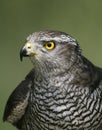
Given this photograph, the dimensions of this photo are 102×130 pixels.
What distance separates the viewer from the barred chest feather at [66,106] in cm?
927

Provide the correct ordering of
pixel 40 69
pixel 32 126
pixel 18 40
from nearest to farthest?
pixel 40 69
pixel 32 126
pixel 18 40

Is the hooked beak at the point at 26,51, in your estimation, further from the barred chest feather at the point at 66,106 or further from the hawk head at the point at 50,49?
the barred chest feather at the point at 66,106

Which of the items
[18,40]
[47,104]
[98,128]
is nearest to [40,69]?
[47,104]

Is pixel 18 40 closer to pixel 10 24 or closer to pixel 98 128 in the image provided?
pixel 10 24

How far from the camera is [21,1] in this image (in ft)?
54.4

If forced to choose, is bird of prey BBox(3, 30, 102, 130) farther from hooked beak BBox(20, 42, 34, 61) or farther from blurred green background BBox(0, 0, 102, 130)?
blurred green background BBox(0, 0, 102, 130)

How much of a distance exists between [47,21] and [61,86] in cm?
719

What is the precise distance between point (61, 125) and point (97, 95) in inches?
22.3

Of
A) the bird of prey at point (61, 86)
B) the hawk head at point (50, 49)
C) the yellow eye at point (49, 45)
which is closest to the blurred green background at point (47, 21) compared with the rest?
the bird of prey at point (61, 86)

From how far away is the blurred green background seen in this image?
1580cm

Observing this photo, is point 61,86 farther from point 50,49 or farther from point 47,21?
point 47,21

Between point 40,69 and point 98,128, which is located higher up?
point 40,69

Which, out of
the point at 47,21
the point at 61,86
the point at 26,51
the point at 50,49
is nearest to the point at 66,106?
the point at 61,86

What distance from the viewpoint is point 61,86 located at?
9.27 metres
